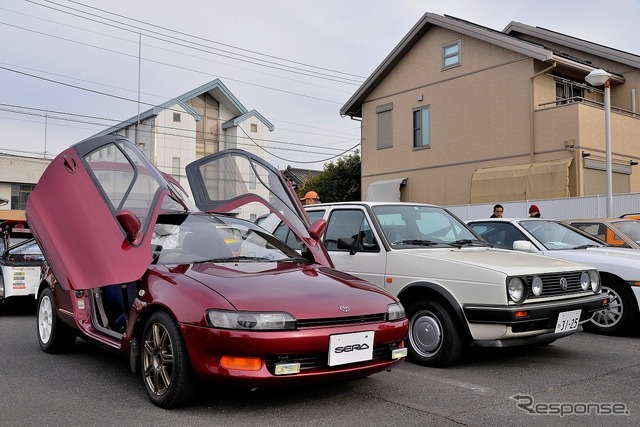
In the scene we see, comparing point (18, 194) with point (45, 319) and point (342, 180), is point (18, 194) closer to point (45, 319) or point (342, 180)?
point (342, 180)

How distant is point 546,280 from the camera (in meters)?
5.31

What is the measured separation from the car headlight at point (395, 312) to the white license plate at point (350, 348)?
29 cm

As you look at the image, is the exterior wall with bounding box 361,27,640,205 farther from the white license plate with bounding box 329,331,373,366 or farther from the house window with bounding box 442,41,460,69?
the white license plate with bounding box 329,331,373,366

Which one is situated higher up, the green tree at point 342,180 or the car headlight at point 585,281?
the green tree at point 342,180

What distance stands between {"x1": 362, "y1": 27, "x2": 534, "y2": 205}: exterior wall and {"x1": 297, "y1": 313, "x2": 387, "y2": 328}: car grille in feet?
53.5

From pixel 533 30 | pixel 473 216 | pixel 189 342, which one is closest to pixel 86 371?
pixel 189 342

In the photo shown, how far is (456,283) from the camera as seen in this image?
530 centimetres

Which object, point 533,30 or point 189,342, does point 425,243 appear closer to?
point 189,342

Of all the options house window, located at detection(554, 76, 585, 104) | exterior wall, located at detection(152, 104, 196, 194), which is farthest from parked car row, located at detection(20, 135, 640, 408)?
exterior wall, located at detection(152, 104, 196, 194)

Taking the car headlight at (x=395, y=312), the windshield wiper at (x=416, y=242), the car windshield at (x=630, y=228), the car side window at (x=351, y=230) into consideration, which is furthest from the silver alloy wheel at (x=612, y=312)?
the car headlight at (x=395, y=312)

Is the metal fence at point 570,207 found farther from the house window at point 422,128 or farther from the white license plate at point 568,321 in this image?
the white license plate at point 568,321

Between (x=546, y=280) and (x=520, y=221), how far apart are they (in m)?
2.75

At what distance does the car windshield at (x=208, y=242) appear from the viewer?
482 cm

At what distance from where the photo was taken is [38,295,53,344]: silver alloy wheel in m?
5.96
